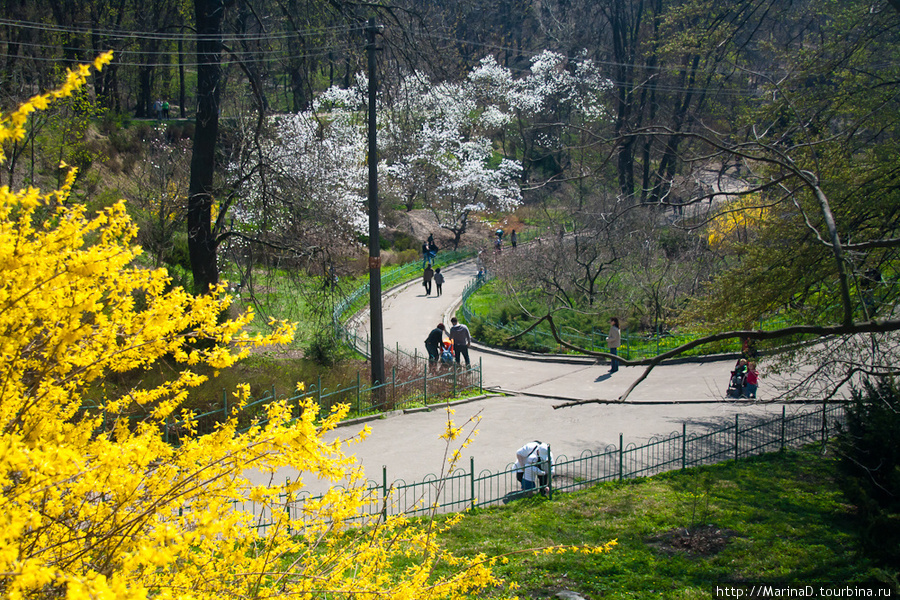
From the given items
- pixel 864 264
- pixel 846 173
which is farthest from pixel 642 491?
pixel 846 173

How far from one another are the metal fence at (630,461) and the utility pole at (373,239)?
391 centimetres

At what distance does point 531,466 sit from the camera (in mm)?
10859

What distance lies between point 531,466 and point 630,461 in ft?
8.05

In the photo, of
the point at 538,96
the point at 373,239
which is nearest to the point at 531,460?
the point at 373,239

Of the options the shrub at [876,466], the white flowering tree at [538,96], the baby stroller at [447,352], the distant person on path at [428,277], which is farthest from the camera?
the white flowering tree at [538,96]

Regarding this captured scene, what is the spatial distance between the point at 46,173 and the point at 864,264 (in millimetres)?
25658

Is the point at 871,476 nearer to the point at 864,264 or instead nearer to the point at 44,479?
the point at 864,264

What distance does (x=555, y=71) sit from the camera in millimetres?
51844

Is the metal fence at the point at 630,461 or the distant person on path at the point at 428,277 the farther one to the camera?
the distant person on path at the point at 428,277

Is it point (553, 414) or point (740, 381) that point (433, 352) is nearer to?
point (553, 414)

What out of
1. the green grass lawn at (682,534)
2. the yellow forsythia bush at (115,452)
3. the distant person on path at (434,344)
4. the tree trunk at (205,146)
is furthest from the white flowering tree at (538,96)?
the yellow forsythia bush at (115,452)

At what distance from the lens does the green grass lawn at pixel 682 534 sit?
780 cm

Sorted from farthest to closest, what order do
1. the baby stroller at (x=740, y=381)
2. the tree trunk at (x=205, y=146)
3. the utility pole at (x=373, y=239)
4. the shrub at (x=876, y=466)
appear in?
the baby stroller at (x=740, y=381), the tree trunk at (x=205, y=146), the utility pole at (x=373, y=239), the shrub at (x=876, y=466)

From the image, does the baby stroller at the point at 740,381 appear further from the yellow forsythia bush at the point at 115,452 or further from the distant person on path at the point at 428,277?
the distant person on path at the point at 428,277
